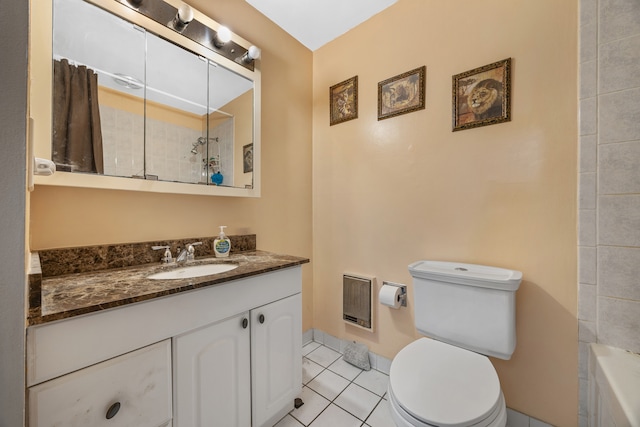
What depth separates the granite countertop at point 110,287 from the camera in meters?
0.65

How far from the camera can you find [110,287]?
828 millimetres

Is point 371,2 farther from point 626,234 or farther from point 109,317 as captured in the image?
point 109,317

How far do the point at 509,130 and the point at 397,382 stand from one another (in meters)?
1.28

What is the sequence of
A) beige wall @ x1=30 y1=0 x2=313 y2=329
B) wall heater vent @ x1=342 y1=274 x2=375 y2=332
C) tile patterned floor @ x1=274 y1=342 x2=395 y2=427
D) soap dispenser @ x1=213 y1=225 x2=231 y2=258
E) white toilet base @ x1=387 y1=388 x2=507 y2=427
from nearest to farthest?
1. white toilet base @ x1=387 y1=388 x2=507 y2=427
2. beige wall @ x1=30 y1=0 x2=313 y2=329
3. tile patterned floor @ x1=274 y1=342 x2=395 y2=427
4. soap dispenser @ x1=213 y1=225 x2=231 y2=258
5. wall heater vent @ x1=342 y1=274 x2=375 y2=332

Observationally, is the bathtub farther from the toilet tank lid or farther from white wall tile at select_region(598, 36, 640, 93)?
white wall tile at select_region(598, 36, 640, 93)

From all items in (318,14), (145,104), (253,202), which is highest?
(318,14)

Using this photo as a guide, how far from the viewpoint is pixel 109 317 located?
71 cm

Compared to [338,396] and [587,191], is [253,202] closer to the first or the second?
[338,396]

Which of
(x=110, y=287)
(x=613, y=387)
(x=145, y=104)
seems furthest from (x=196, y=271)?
(x=613, y=387)

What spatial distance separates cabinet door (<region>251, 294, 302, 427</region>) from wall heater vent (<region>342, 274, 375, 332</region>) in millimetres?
583

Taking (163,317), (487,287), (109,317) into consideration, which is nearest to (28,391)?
(109,317)

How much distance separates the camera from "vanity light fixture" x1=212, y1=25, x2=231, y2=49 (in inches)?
52.7

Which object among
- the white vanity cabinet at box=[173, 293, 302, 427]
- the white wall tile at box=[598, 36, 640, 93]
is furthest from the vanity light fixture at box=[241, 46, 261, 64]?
the white wall tile at box=[598, 36, 640, 93]

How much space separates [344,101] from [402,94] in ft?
1.54
